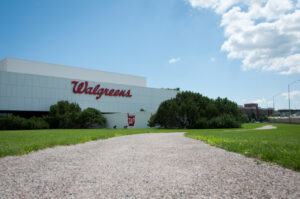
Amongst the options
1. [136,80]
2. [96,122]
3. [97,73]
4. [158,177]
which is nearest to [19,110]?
[96,122]

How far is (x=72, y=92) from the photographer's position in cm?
6241

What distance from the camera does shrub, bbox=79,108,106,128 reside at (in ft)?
188

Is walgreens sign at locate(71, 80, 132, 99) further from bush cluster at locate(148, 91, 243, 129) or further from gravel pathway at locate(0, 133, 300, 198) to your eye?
gravel pathway at locate(0, 133, 300, 198)

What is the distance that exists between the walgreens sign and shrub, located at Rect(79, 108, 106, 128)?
6.52 meters

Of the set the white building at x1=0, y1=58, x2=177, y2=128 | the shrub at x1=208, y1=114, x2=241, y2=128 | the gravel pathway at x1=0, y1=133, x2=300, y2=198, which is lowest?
the gravel pathway at x1=0, y1=133, x2=300, y2=198

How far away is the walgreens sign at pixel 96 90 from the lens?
6322 cm

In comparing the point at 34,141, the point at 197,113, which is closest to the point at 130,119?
the point at 197,113

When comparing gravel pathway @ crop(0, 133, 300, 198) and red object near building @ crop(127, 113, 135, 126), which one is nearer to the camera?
gravel pathway @ crop(0, 133, 300, 198)

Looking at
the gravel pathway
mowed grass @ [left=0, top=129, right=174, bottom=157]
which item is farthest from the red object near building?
the gravel pathway

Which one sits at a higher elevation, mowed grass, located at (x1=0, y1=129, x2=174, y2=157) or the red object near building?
the red object near building

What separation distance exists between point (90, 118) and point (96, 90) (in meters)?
10.1

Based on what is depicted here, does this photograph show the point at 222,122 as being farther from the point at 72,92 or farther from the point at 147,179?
the point at 147,179

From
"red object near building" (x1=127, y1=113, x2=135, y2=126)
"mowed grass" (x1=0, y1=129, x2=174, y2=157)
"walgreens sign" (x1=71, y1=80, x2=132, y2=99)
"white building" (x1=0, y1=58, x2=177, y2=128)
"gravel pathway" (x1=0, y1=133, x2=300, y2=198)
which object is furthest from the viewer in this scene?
"red object near building" (x1=127, y1=113, x2=135, y2=126)

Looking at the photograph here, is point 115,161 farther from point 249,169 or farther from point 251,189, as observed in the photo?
point 251,189
